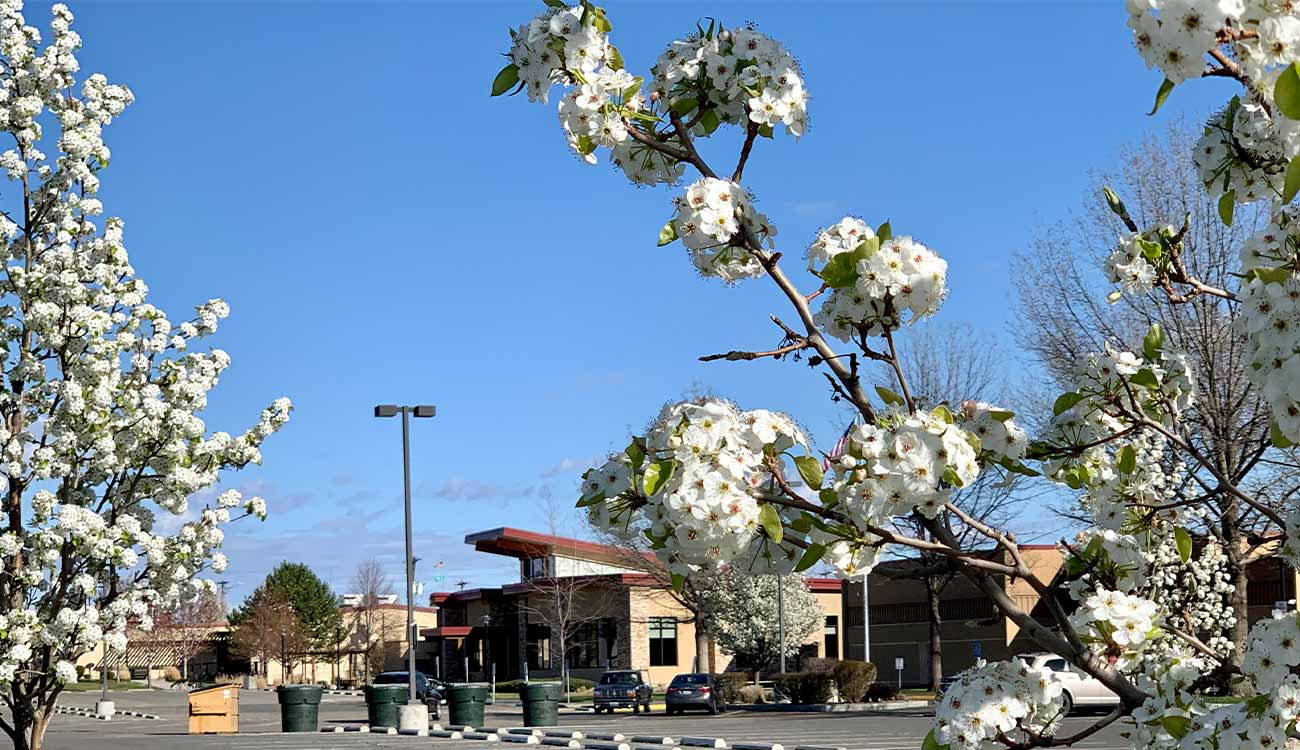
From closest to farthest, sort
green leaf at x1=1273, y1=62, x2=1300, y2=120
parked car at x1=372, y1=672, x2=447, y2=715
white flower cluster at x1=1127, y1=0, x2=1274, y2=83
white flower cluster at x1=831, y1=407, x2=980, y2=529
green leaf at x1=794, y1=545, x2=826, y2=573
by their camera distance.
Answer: green leaf at x1=1273, y1=62, x2=1300, y2=120 → white flower cluster at x1=1127, y1=0, x2=1274, y2=83 → white flower cluster at x1=831, y1=407, x2=980, y2=529 → green leaf at x1=794, y1=545, x2=826, y2=573 → parked car at x1=372, y1=672, x2=447, y2=715

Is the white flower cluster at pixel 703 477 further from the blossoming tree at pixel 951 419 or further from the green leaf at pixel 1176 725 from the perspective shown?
the green leaf at pixel 1176 725

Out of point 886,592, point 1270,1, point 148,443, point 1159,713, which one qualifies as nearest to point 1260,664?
point 1159,713

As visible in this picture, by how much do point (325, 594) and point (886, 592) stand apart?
129ft

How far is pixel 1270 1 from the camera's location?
2.97 m

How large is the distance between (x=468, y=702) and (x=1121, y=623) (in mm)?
29957

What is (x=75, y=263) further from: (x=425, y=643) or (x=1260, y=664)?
(x=425, y=643)

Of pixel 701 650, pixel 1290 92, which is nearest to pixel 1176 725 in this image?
pixel 1290 92

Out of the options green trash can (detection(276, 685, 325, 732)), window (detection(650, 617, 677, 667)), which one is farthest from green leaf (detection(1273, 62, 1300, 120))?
window (detection(650, 617, 677, 667))

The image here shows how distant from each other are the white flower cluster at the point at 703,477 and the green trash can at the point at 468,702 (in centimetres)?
2995

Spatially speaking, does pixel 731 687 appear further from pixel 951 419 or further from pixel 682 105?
pixel 951 419

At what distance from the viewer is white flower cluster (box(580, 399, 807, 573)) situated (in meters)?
3.30

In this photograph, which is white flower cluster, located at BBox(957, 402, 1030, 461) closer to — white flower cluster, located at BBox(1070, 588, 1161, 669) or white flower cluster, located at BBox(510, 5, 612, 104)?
white flower cluster, located at BBox(1070, 588, 1161, 669)

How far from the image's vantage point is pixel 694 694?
40312 millimetres

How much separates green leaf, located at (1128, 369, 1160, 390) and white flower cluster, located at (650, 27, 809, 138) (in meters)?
1.32
